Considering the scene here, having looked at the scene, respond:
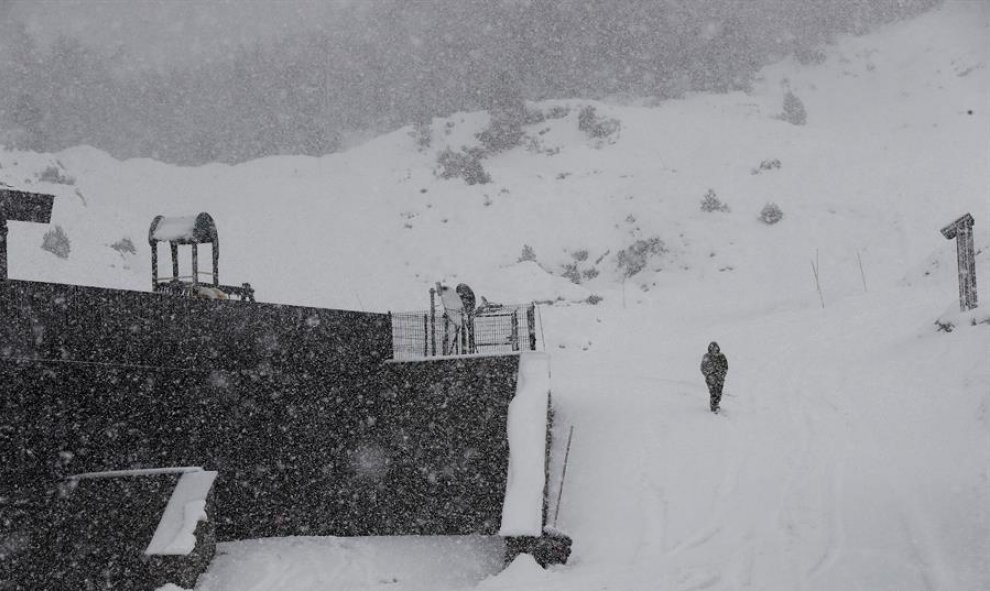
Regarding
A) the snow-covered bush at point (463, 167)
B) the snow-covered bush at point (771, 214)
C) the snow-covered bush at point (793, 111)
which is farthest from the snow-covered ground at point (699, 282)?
the snow-covered bush at point (793, 111)

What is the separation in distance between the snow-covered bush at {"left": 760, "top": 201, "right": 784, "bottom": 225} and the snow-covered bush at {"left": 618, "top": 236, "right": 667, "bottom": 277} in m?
5.45

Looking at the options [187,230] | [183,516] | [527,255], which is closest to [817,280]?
[527,255]

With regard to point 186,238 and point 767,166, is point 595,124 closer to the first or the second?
point 767,166

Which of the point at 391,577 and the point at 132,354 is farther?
the point at 132,354

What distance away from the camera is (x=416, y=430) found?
12.3 metres

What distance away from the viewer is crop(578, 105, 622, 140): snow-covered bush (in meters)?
46.6

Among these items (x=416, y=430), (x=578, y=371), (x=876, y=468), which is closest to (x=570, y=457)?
(x=416, y=430)

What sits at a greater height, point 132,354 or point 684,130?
point 684,130

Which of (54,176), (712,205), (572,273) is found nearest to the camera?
(572,273)

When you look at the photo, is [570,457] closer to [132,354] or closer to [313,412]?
[313,412]

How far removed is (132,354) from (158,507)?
2276mm

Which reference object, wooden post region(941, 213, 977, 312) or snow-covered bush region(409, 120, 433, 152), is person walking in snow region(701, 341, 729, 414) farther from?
snow-covered bush region(409, 120, 433, 152)

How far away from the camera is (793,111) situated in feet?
154

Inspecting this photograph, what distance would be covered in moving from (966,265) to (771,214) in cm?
1742
